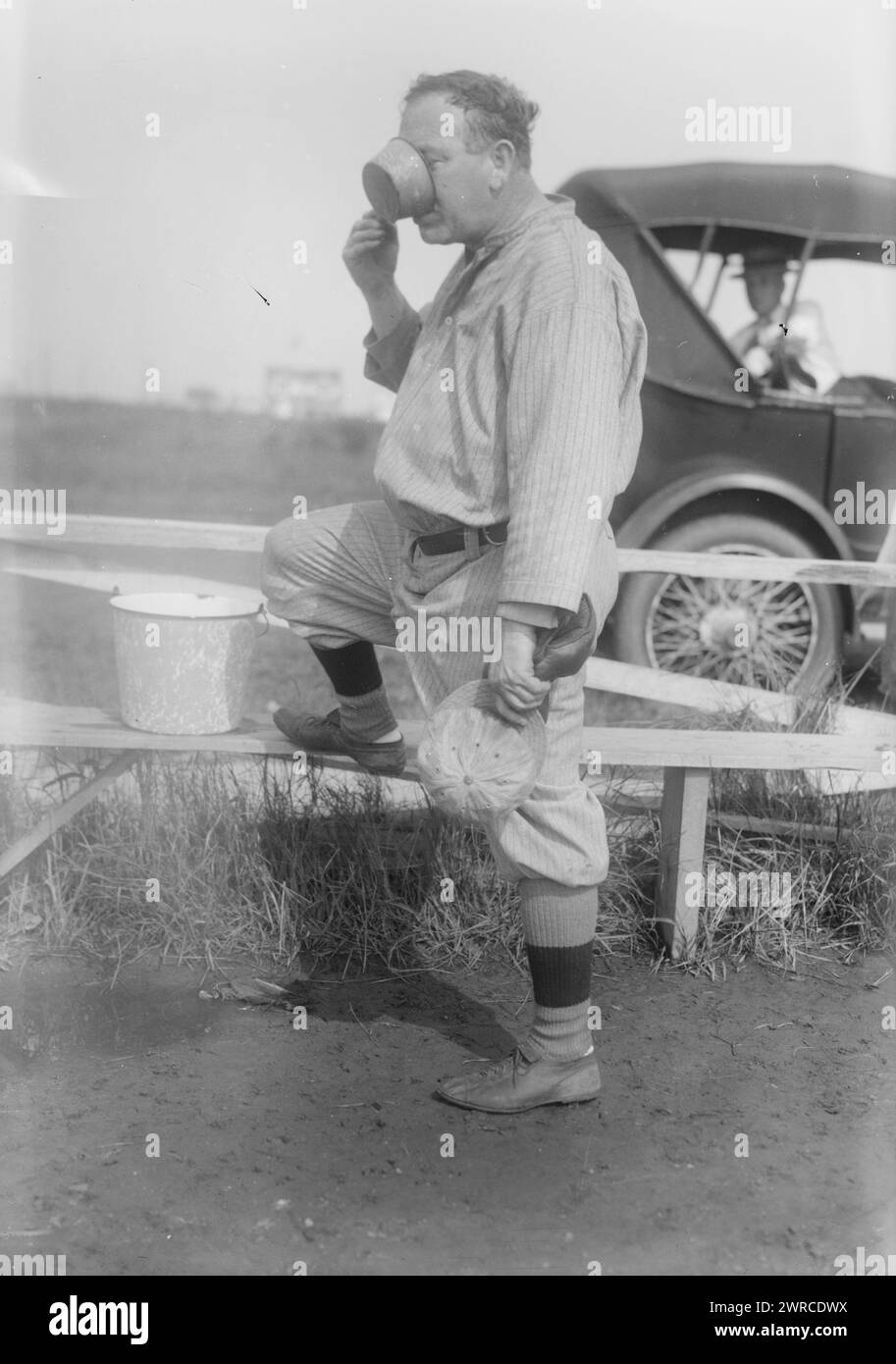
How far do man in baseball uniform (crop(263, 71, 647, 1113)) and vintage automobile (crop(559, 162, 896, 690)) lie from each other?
86.1 inches

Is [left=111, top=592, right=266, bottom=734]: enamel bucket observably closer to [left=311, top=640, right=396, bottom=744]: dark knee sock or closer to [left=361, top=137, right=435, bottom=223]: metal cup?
[left=311, top=640, right=396, bottom=744]: dark knee sock

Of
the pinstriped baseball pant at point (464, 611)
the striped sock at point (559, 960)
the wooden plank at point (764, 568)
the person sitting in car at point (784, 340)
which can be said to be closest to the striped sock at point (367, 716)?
the pinstriped baseball pant at point (464, 611)

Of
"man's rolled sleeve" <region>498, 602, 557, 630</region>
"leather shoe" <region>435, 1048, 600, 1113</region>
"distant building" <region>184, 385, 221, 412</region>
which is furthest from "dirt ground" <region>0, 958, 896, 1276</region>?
"distant building" <region>184, 385, 221, 412</region>

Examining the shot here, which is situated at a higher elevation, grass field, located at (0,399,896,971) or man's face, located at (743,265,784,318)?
man's face, located at (743,265,784,318)

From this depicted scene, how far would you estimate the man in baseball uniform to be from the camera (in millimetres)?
2172

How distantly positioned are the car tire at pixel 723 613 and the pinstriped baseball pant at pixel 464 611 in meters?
1.98

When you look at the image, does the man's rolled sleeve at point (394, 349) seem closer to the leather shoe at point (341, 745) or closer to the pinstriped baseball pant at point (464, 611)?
the pinstriped baseball pant at point (464, 611)

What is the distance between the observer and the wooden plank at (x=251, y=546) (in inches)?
126

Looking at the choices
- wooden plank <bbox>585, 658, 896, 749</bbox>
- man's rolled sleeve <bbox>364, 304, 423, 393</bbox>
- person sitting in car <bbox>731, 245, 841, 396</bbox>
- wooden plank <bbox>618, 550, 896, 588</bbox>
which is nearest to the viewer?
man's rolled sleeve <bbox>364, 304, 423, 393</bbox>

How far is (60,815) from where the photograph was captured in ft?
9.98

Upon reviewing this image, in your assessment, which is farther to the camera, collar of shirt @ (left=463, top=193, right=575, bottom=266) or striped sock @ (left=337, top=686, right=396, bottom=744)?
striped sock @ (left=337, top=686, right=396, bottom=744)

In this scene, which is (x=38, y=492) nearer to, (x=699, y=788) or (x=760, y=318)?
(x=699, y=788)

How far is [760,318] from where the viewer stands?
4949 mm
